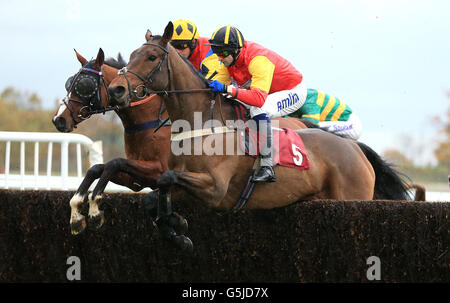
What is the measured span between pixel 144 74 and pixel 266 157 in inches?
40.7

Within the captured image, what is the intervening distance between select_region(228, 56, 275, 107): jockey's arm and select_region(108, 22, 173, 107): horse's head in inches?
18.8

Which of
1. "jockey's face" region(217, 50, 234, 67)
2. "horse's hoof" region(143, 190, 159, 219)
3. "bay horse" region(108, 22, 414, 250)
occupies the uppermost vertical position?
"jockey's face" region(217, 50, 234, 67)

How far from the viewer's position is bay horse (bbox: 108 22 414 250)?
13.7ft

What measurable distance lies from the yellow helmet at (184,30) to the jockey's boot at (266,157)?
1.49 m

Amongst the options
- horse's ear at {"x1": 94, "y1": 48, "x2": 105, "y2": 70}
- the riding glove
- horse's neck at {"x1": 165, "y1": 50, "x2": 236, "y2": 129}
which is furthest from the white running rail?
the riding glove

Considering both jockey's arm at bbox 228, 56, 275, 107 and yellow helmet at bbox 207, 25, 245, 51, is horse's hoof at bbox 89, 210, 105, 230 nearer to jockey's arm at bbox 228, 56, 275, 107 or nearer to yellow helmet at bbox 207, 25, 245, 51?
jockey's arm at bbox 228, 56, 275, 107

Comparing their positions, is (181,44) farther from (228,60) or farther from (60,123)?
(60,123)

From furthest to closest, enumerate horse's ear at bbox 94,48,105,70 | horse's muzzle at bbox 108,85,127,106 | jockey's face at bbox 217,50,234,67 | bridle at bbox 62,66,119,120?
horse's ear at bbox 94,48,105,70
bridle at bbox 62,66,119,120
jockey's face at bbox 217,50,234,67
horse's muzzle at bbox 108,85,127,106

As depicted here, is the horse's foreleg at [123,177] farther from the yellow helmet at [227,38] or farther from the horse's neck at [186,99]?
the yellow helmet at [227,38]

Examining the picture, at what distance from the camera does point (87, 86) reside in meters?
5.26

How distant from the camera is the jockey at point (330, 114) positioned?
21.0 feet

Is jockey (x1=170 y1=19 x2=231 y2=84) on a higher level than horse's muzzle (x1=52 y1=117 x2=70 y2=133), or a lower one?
higher

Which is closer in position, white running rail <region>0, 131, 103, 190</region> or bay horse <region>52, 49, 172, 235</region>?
bay horse <region>52, 49, 172, 235</region>
